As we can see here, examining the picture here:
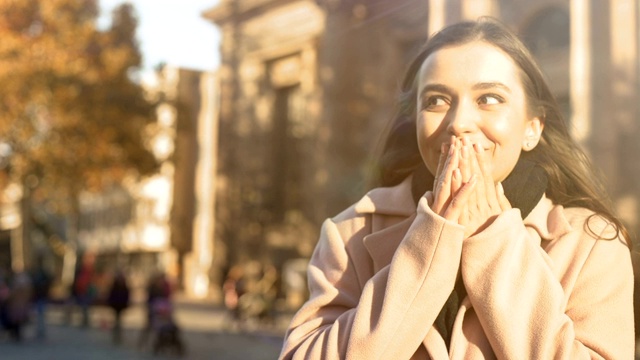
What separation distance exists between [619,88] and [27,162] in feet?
51.1

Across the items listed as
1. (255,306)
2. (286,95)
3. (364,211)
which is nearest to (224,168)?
(286,95)

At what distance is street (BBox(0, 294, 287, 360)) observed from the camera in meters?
18.0

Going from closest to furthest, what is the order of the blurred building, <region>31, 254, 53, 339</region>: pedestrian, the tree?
1. <region>31, 254, 53, 339</region>: pedestrian
2. the tree
3. the blurred building

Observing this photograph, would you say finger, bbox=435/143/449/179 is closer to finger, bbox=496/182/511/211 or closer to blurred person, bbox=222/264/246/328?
finger, bbox=496/182/511/211

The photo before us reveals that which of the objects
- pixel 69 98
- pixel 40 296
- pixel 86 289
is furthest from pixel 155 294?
pixel 69 98

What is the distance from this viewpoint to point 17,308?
22.3 metres

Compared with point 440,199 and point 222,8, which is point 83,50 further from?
point 440,199

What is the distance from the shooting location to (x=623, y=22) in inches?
912

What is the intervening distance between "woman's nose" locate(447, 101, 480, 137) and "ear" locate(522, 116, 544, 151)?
0.52 feet

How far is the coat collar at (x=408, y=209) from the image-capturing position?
6.35 ft

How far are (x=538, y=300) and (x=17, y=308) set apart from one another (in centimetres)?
2176

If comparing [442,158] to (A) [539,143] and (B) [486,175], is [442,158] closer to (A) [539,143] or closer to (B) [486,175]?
(B) [486,175]

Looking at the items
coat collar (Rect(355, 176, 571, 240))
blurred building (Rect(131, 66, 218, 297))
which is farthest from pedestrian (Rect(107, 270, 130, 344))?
blurred building (Rect(131, 66, 218, 297))

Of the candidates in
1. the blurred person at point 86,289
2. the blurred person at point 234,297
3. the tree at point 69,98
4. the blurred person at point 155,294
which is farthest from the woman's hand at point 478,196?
the tree at point 69,98
